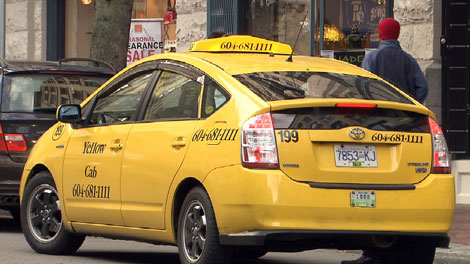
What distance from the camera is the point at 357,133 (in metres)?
7.96

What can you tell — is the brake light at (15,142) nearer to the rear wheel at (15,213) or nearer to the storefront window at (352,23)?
the rear wheel at (15,213)

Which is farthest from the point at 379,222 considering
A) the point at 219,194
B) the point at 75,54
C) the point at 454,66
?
the point at 75,54

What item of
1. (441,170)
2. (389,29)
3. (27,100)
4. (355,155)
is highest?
(389,29)

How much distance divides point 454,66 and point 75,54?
9.47 metres

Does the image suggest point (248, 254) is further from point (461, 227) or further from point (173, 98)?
point (461, 227)

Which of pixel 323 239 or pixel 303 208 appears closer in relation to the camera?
pixel 303 208

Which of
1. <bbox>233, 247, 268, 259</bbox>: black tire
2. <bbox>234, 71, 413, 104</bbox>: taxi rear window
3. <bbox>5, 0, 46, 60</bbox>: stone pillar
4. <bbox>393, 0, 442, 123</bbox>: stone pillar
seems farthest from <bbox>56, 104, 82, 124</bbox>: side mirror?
<bbox>5, 0, 46, 60</bbox>: stone pillar

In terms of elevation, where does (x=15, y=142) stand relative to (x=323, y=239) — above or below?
above

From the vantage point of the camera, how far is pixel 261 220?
7.73 metres

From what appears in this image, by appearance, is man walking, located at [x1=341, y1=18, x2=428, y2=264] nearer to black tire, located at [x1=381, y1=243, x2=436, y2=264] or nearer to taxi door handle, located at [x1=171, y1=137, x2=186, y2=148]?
black tire, located at [x1=381, y1=243, x2=436, y2=264]

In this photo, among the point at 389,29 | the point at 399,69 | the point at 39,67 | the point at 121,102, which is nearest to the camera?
the point at 121,102

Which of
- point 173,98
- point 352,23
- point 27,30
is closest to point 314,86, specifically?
point 173,98

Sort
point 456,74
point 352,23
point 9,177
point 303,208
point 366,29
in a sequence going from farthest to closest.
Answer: point 352,23 → point 366,29 → point 456,74 → point 9,177 → point 303,208

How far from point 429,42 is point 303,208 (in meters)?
9.01
